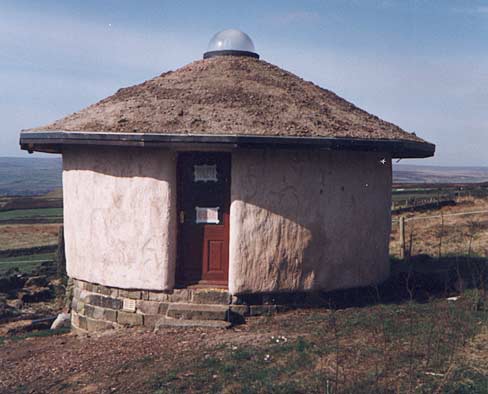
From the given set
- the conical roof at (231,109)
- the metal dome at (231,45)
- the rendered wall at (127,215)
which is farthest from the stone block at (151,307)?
the metal dome at (231,45)

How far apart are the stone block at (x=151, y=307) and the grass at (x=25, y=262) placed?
11548mm

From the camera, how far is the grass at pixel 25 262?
19.8 meters

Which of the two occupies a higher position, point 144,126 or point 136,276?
point 144,126

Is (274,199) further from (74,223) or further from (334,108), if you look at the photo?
(74,223)

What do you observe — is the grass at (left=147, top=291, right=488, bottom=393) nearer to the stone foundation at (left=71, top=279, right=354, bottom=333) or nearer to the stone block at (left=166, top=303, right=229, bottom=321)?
the stone foundation at (left=71, top=279, right=354, bottom=333)

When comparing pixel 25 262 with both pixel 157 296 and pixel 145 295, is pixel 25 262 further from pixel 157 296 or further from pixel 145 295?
pixel 157 296

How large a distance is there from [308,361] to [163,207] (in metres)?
3.27

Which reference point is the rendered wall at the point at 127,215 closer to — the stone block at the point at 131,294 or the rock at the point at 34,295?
the stone block at the point at 131,294

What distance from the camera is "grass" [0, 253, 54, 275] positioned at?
19.8 metres

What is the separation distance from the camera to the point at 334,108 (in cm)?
968

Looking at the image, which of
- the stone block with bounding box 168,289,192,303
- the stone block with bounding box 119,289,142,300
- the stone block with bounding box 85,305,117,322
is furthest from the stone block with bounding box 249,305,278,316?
the stone block with bounding box 85,305,117,322

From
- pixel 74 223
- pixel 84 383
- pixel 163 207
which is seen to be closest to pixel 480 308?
pixel 163 207

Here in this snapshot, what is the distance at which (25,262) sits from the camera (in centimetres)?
2161

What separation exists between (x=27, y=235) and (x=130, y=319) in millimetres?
24824
